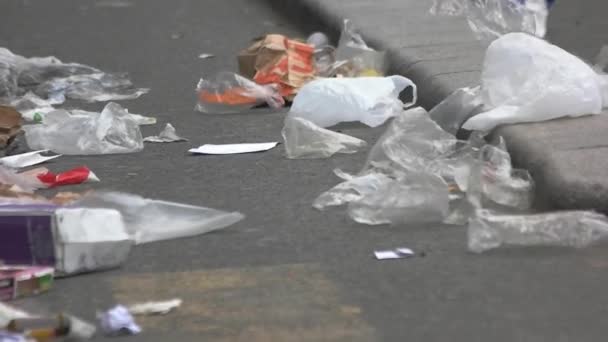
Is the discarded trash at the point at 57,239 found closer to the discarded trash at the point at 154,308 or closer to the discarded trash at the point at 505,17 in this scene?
the discarded trash at the point at 154,308

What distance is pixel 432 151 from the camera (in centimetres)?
576

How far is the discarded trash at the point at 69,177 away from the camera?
579 cm

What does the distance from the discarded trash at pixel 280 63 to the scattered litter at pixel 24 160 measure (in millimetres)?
1519

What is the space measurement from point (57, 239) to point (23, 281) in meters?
0.20

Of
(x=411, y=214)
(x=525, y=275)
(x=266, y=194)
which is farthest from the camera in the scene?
(x=266, y=194)

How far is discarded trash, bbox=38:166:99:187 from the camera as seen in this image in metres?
5.79

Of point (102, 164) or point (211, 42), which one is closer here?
point (102, 164)

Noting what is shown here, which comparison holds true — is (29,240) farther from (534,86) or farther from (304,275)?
(534,86)

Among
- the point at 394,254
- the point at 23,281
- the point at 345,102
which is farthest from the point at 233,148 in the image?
the point at 23,281

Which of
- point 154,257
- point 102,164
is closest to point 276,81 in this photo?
point 102,164

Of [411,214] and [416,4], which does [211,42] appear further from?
[411,214]

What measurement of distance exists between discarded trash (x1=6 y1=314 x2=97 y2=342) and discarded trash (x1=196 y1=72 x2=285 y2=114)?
3.26m

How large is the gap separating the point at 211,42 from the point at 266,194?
408cm

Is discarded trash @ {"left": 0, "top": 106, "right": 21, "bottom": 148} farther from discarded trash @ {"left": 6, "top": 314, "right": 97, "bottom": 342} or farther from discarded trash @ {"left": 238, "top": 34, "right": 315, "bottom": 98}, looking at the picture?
discarded trash @ {"left": 6, "top": 314, "right": 97, "bottom": 342}
